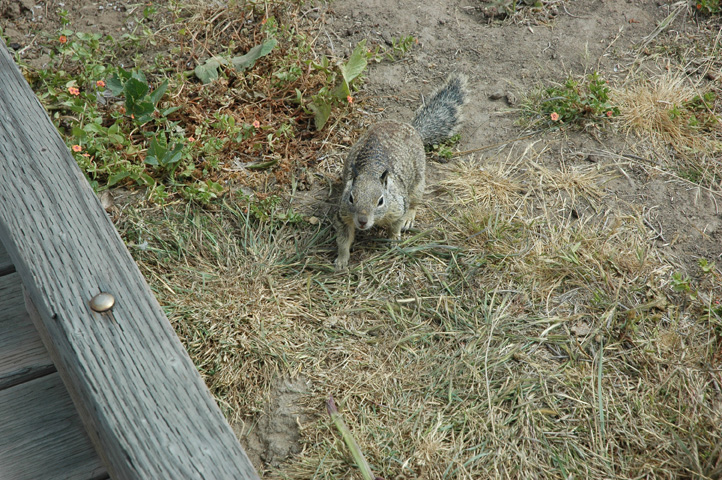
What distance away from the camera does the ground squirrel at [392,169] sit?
3.31m

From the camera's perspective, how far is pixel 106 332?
1271mm

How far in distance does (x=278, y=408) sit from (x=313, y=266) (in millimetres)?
966

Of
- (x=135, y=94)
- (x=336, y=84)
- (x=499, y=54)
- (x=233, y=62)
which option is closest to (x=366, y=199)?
(x=336, y=84)

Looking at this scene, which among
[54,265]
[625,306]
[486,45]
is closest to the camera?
[54,265]

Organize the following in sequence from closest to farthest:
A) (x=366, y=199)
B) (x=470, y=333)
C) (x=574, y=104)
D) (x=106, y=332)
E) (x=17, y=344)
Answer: (x=106, y=332), (x=17, y=344), (x=470, y=333), (x=366, y=199), (x=574, y=104)

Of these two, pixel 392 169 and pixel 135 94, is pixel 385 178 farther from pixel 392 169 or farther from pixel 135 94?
pixel 135 94

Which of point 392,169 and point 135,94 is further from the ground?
point 135,94

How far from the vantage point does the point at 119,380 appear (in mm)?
1219

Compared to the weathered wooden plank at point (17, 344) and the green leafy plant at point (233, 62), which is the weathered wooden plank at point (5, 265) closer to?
the weathered wooden plank at point (17, 344)

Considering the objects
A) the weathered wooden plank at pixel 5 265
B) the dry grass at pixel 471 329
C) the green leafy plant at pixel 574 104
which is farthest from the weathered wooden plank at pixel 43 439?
the green leafy plant at pixel 574 104

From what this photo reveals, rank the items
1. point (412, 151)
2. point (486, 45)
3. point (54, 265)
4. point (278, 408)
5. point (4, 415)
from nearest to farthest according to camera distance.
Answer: point (54, 265)
point (4, 415)
point (278, 408)
point (412, 151)
point (486, 45)

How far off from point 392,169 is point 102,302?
97.5 inches

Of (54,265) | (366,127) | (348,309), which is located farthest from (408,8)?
(54,265)

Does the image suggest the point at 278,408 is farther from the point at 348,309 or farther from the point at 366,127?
the point at 366,127
